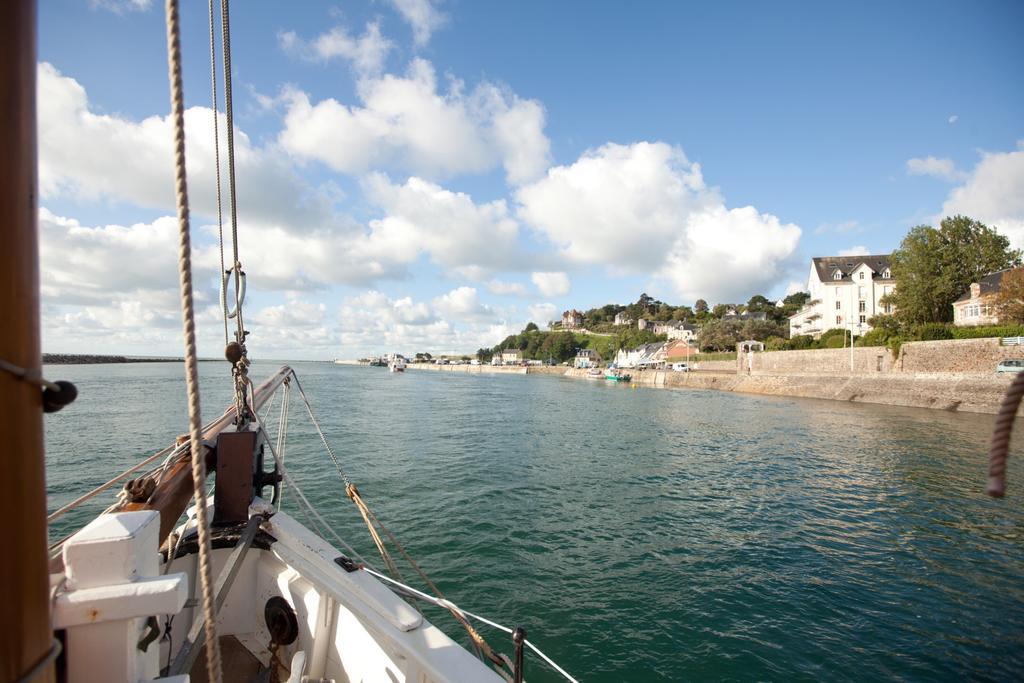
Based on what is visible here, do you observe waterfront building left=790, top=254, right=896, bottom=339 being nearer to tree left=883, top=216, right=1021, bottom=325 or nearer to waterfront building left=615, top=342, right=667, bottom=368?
tree left=883, top=216, right=1021, bottom=325

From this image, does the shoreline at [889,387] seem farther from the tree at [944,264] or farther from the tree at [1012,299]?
the tree at [944,264]

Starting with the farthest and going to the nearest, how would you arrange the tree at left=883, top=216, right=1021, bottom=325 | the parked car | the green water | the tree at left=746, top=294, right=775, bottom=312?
the tree at left=746, top=294, right=775, bottom=312
the tree at left=883, top=216, right=1021, bottom=325
the parked car
the green water

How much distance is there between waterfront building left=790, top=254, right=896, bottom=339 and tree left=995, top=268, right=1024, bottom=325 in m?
24.3

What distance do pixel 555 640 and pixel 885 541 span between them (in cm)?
852

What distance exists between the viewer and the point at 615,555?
969cm

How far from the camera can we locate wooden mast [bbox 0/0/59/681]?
1248 millimetres

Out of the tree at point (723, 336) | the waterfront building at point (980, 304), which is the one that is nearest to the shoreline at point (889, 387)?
the waterfront building at point (980, 304)

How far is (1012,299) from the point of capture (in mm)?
35906

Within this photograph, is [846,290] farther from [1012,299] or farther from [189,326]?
[189,326]

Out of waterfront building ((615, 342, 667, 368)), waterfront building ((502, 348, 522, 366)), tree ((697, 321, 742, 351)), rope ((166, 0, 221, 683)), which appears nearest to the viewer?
rope ((166, 0, 221, 683))

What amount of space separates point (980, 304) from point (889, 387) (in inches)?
470

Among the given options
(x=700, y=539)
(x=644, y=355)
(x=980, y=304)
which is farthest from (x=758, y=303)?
(x=700, y=539)

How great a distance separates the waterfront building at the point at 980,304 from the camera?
3900cm

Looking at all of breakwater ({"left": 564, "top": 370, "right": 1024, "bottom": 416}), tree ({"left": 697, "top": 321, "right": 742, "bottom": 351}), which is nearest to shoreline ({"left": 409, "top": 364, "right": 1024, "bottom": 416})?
breakwater ({"left": 564, "top": 370, "right": 1024, "bottom": 416})
